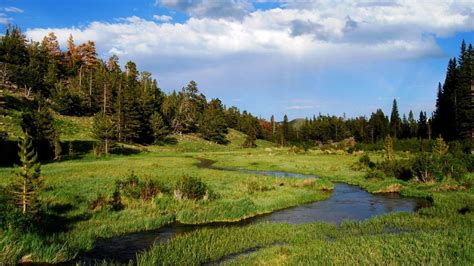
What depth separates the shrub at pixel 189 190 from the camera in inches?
1069

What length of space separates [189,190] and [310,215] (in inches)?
353

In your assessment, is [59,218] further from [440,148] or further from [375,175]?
[440,148]

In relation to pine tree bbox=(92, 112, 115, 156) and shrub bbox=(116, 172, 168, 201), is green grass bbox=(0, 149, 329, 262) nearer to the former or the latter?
shrub bbox=(116, 172, 168, 201)

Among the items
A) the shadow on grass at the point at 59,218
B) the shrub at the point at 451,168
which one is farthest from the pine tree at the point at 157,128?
the shadow on grass at the point at 59,218

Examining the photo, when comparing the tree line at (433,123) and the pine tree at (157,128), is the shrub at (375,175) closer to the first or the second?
the tree line at (433,123)

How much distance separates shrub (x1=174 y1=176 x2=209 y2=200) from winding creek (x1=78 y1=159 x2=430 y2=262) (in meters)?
5.13

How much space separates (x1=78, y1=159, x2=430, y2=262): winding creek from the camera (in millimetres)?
16438

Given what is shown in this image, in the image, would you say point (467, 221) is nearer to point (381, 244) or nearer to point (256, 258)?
point (381, 244)

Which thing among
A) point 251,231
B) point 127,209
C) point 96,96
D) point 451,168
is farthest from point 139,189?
point 96,96

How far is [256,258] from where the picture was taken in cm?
1462

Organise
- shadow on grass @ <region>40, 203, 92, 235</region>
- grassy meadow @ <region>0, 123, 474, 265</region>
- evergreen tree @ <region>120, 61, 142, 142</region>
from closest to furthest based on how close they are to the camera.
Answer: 1. grassy meadow @ <region>0, 123, 474, 265</region>
2. shadow on grass @ <region>40, 203, 92, 235</region>
3. evergreen tree @ <region>120, 61, 142, 142</region>

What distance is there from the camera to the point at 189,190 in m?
27.5

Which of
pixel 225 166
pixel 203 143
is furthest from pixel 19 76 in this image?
pixel 225 166

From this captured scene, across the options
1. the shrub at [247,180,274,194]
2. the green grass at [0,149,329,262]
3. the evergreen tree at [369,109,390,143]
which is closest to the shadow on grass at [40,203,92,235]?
the green grass at [0,149,329,262]
